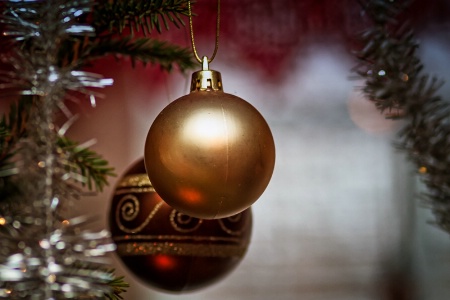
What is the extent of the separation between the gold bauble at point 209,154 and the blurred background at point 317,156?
1.23 metres

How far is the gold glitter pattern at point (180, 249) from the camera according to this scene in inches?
39.0

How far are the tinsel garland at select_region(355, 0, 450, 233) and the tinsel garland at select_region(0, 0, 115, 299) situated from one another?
23 centimetres

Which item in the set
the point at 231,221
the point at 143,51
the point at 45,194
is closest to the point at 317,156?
the point at 231,221

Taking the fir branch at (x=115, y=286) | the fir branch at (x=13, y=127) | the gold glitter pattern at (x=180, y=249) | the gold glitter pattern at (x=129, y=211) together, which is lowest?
the fir branch at (x=115, y=286)

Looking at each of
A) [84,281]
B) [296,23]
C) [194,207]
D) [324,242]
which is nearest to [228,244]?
[194,207]

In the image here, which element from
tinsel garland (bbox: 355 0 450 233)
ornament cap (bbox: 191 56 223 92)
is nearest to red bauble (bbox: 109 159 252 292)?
ornament cap (bbox: 191 56 223 92)

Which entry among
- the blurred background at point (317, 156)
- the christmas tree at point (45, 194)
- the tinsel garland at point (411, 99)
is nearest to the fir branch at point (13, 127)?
the christmas tree at point (45, 194)

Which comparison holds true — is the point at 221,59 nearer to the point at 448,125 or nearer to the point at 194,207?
the point at 194,207

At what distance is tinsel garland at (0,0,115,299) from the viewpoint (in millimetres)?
490

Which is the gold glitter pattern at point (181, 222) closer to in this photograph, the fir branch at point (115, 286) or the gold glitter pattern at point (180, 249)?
the gold glitter pattern at point (180, 249)

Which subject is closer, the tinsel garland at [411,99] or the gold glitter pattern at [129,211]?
the tinsel garland at [411,99]

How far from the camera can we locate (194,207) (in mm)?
653

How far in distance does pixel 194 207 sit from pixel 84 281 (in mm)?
168

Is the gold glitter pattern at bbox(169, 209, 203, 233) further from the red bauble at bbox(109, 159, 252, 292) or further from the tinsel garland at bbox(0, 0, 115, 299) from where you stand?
the tinsel garland at bbox(0, 0, 115, 299)
